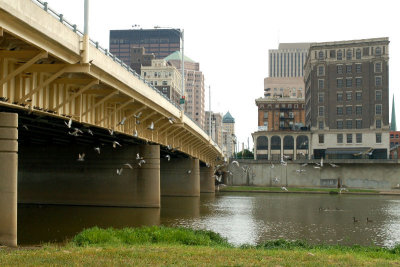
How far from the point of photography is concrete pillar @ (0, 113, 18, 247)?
23.5m

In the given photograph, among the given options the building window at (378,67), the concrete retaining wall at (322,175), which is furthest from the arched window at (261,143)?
the building window at (378,67)

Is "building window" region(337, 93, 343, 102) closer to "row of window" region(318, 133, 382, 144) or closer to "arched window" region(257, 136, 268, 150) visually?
"row of window" region(318, 133, 382, 144)

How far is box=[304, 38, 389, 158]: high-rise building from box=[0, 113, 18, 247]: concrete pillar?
102127 mm

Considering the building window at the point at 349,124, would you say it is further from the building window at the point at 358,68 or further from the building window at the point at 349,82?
the building window at the point at 358,68

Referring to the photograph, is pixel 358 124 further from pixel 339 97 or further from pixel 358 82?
pixel 358 82

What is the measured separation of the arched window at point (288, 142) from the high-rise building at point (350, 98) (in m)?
13.1

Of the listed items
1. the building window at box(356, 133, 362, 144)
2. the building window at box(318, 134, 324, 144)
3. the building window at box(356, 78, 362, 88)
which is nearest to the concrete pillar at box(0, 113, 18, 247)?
the building window at box(356, 133, 362, 144)

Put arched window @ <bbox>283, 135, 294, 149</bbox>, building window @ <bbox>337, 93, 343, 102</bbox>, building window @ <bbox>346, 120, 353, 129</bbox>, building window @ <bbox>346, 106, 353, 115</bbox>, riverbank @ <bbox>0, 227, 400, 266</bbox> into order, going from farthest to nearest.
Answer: arched window @ <bbox>283, 135, 294, 149</bbox>
building window @ <bbox>337, 93, 343, 102</bbox>
building window @ <bbox>346, 106, 353, 115</bbox>
building window @ <bbox>346, 120, 353, 129</bbox>
riverbank @ <bbox>0, 227, 400, 266</bbox>

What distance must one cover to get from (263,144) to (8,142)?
124102 mm

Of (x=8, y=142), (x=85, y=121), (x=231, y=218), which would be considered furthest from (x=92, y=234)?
(x=231, y=218)

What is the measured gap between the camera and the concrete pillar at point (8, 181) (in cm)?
2350

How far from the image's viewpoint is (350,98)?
12375 cm

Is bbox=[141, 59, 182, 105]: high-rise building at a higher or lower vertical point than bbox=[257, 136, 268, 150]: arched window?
higher

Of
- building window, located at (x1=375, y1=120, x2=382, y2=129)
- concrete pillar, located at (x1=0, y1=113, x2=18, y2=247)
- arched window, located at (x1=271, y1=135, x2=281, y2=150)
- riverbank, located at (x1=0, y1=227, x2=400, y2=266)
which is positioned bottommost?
riverbank, located at (x1=0, y1=227, x2=400, y2=266)
